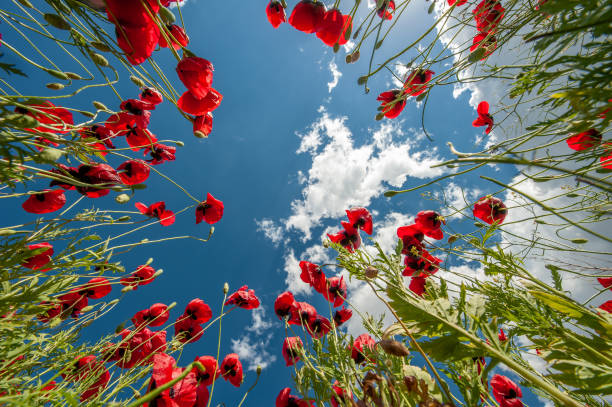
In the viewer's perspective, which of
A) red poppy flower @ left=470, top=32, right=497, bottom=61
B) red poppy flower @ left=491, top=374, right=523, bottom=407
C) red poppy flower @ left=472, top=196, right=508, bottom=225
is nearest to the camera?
red poppy flower @ left=470, top=32, right=497, bottom=61

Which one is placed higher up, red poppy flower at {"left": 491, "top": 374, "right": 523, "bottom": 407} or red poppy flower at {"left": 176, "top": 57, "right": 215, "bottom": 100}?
red poppy flower at {"left": 176, "top": 57, "right": 215, "bottom": 100}

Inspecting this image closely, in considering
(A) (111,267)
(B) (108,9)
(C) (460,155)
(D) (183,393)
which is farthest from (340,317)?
(B) (108,9)

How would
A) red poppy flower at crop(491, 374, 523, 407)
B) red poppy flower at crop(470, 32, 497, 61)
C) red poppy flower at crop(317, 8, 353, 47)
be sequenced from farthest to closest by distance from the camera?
red poppy flower at crop(491, 374, 523, 407)
red poppy flower at crop(317, 8, 353, 47)
red poppy flower at crop(470, 32, 497, 61)

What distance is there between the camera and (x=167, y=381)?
3.12 ft

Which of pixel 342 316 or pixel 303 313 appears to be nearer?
pixel 303 313

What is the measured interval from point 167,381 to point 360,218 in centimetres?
132

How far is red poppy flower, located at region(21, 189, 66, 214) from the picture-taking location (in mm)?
1115

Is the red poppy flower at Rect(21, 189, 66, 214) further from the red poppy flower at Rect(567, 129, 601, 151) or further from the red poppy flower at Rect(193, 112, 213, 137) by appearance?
the red poppy flower at Rect(567, 129, 601, 151)

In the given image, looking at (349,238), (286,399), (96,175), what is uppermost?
(349,238)

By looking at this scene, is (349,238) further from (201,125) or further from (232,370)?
(232,370)

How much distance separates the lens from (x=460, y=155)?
478 millimetres

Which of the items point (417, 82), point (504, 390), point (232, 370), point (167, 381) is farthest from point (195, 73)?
point (504, 390)

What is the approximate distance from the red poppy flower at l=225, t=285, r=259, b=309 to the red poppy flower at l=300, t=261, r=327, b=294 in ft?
1.67

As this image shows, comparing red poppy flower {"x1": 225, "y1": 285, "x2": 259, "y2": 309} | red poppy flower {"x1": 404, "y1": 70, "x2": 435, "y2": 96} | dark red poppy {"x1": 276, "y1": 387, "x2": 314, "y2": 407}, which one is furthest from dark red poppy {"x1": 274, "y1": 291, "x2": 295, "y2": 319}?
red poppy flower {"x1": 404, "y1": 70, "x2": 435, "y2": 96}
